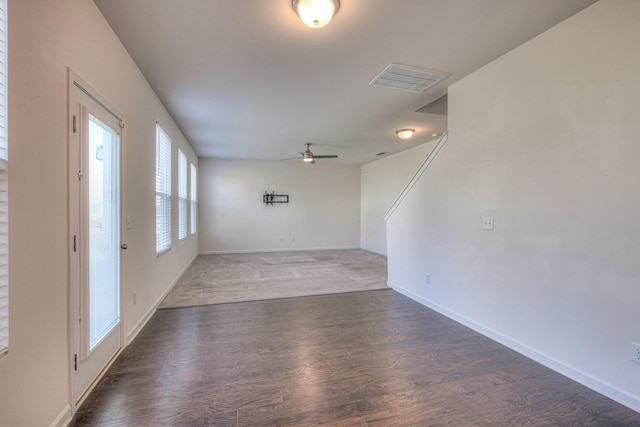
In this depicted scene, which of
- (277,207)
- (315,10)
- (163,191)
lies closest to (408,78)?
(315,10)

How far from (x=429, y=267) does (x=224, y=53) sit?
128 inches

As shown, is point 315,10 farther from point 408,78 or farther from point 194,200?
point 194,200

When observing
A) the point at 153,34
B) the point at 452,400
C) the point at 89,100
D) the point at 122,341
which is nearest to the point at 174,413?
the point at 122,341

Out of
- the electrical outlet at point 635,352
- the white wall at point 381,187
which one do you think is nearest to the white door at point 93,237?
the electrical outlet at point 635,352

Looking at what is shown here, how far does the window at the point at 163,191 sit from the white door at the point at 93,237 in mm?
1298

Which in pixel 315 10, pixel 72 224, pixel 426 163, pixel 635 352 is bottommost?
pixel 635 352

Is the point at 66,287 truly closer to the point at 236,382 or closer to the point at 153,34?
the point at 236,382

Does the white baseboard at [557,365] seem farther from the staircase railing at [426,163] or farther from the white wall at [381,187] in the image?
the white wall at [381,187]

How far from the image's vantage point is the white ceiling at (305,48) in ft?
6.54

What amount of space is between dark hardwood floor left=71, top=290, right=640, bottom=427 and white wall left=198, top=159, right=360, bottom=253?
4.90 meters

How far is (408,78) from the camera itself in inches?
119

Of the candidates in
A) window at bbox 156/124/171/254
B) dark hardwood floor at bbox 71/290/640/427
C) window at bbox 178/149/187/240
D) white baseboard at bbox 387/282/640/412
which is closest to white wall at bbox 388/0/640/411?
white baseboard at bbox 387/282/640/412

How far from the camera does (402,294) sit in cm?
405

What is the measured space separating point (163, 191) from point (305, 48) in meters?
2.73
